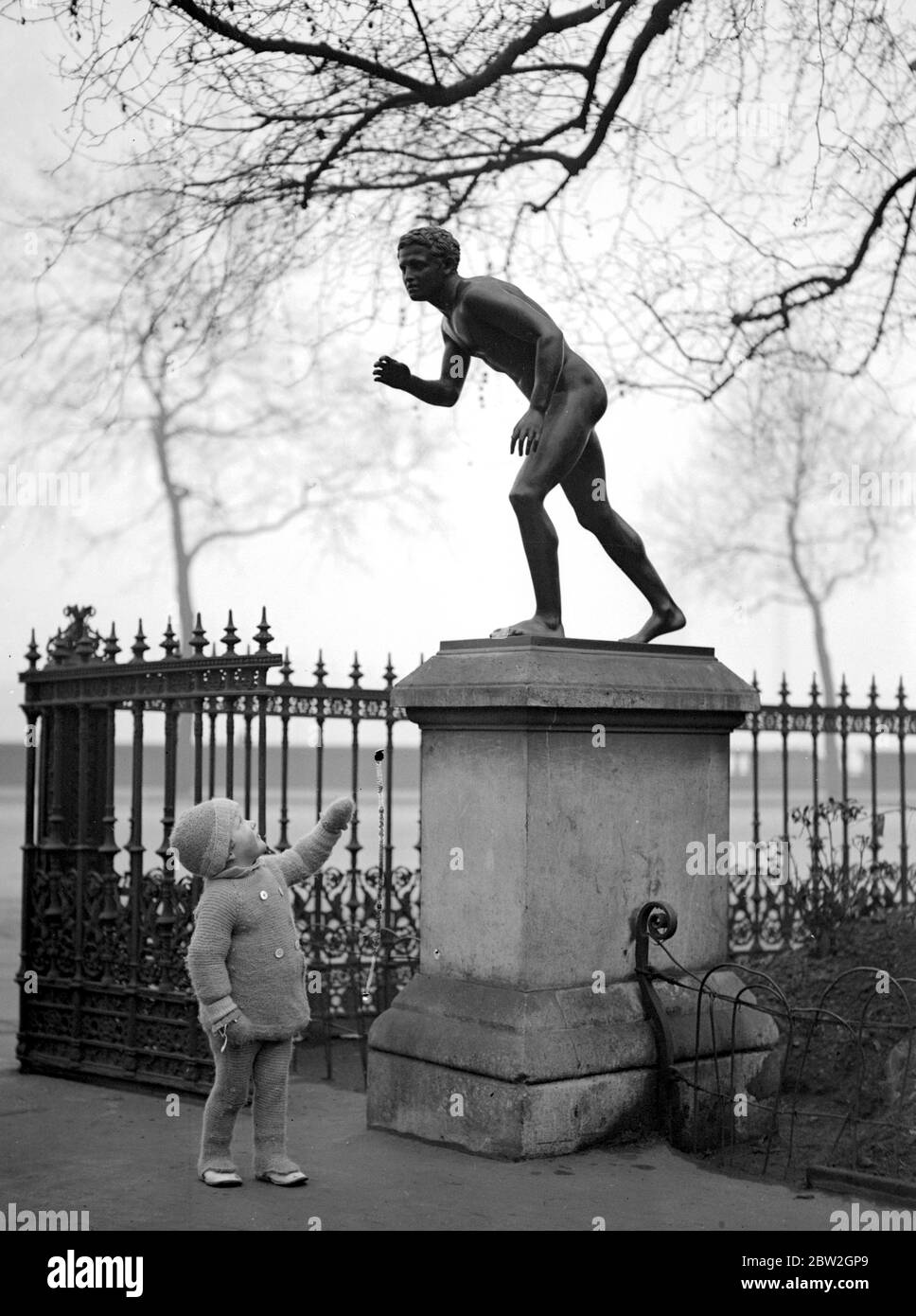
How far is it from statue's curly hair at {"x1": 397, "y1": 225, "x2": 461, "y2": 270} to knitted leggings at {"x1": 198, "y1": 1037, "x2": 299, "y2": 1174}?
329cm

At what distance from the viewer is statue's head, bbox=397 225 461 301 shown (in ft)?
19.5

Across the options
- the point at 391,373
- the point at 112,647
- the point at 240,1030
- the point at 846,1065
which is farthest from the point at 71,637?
the point at 846,1065

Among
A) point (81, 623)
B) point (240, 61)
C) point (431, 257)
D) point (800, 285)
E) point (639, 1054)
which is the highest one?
point (240, 61)

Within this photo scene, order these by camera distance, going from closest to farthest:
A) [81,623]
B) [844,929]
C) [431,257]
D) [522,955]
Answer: [522,955] < [431,257] < [81,623] < [844,929]

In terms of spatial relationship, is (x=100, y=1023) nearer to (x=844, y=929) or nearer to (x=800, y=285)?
(x=844, y=929)

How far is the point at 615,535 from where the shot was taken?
6406mm

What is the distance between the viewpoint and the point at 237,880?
16.5 ft

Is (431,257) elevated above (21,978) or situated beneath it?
elevated above

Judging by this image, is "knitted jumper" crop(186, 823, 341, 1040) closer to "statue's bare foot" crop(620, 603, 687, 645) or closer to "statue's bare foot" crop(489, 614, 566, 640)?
"statue's bare foot" crop(489, 614, 566, 640)
